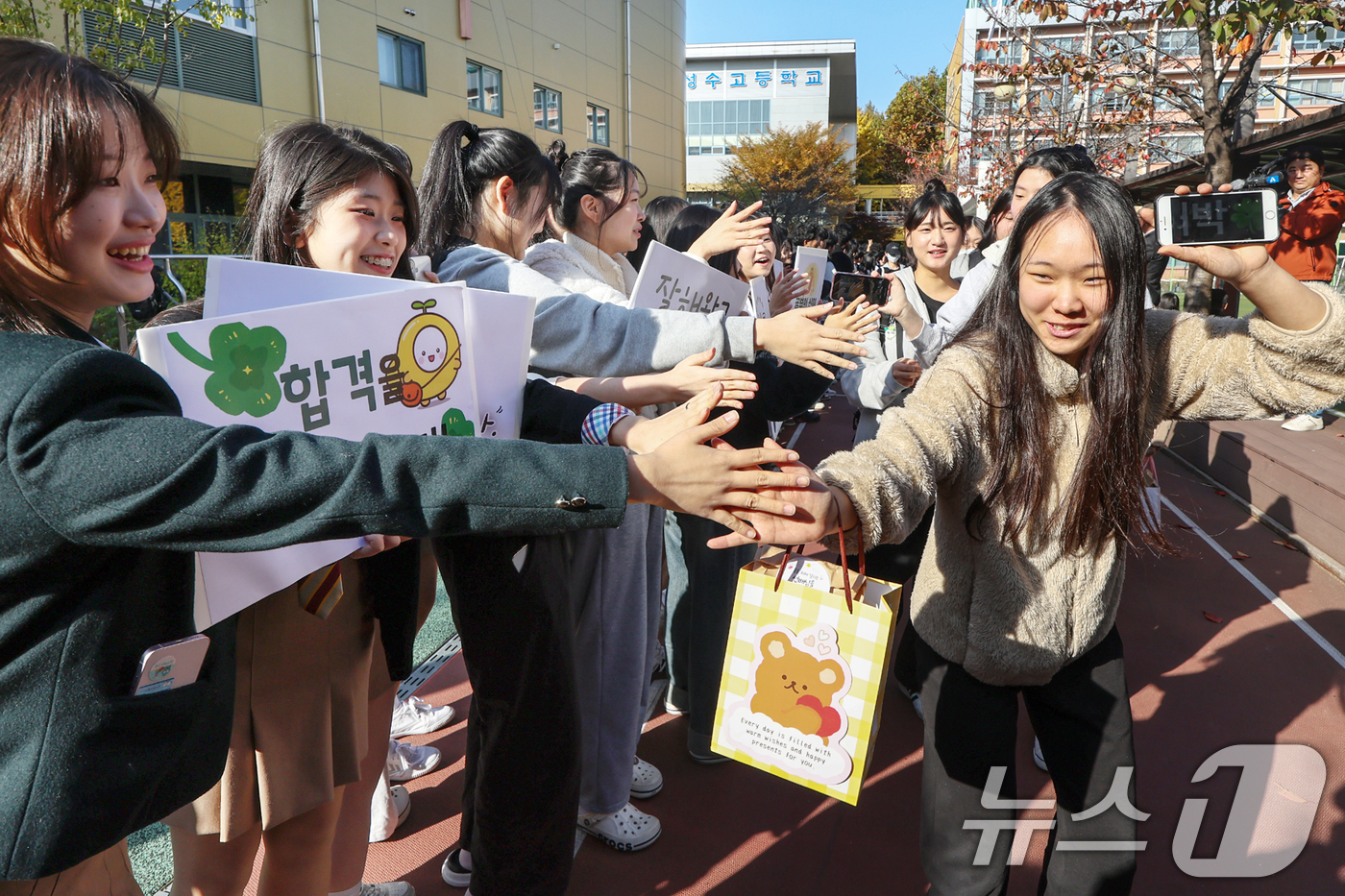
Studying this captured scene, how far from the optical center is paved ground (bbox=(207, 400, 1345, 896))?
2.63 metres

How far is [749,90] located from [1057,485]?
5544 centimetres

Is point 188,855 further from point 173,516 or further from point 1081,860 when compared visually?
point 1081,860

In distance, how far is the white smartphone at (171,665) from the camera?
1.14m

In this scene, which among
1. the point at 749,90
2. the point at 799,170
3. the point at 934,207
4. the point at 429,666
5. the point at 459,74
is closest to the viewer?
the point at 429,666

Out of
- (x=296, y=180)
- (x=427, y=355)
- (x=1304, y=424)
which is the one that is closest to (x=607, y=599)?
(x=427, y=355)

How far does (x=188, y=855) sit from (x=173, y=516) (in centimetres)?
107

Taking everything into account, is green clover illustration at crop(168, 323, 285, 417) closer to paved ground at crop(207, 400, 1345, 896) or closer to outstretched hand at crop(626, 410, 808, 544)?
outstretched hand at crop(626, 410, 808, 544)

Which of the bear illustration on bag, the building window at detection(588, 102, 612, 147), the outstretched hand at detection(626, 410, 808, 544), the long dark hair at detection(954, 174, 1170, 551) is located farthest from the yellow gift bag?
the building window at detection(588, 102, 612, 147)

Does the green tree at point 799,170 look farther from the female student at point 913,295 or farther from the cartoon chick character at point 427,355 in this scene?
the cartoon chick character at point 427,355

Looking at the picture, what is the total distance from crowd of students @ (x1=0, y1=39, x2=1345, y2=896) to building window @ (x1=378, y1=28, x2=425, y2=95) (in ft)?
55.2

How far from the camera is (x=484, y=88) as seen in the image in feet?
67.5

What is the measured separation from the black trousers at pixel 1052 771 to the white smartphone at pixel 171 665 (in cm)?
156

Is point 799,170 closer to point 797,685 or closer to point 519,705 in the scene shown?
point 519,705

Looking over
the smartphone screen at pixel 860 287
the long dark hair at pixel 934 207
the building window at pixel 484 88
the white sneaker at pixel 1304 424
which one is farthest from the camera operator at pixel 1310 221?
the building window at pixel 484 88
